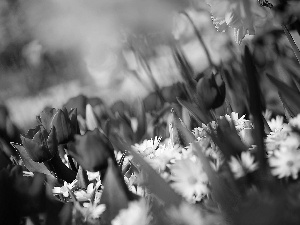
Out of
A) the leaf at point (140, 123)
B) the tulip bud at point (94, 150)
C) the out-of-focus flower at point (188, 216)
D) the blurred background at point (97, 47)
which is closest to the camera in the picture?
the out-of-focus flower at point (188, 216)

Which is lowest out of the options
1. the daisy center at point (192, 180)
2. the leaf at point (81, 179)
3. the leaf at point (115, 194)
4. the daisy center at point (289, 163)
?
the leaf at point (81, 179)

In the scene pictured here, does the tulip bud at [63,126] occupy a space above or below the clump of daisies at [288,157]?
above

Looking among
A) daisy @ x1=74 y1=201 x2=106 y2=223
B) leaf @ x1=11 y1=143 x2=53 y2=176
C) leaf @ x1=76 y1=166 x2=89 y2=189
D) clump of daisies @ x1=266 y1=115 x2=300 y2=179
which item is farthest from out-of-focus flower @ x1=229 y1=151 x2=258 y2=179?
leaf @ x1=11 y1=143 x2=53 y2=176

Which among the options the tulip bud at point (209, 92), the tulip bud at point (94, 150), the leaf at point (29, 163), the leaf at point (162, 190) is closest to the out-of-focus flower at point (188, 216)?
the leaf at point (162, 190)

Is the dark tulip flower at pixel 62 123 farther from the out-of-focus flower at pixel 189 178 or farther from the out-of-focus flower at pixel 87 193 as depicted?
the out-of-focus flower at pixel 189 178

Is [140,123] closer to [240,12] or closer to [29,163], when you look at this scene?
[29,163]

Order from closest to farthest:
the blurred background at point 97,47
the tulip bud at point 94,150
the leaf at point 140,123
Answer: the tulip bud at point 94,150 → the leaf at point 140,123 → the blurred background at point 97,47

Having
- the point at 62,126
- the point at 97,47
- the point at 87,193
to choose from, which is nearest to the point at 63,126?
the point at 62,126

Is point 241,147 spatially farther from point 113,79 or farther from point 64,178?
point 113,79
